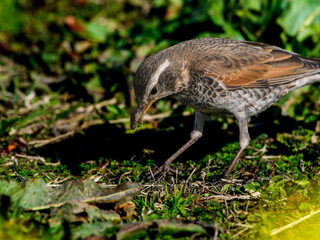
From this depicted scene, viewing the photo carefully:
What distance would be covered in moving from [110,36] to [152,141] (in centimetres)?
346

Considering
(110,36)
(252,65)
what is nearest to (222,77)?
(252,65)

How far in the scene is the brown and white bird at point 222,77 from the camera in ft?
16.5

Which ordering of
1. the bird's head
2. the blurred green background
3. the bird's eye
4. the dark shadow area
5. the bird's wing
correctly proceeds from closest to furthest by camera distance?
the bird's head → the bird's eye → the bird's wing → the dark shadow area → the blurred green background

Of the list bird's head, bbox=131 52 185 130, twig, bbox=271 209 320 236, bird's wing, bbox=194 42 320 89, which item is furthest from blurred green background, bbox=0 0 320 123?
twig, bbox=271 209 320 236

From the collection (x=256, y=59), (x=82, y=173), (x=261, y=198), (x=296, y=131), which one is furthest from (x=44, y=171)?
(x=296, y=131)

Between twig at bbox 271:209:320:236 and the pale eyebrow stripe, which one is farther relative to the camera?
the pale eyebrow stripe

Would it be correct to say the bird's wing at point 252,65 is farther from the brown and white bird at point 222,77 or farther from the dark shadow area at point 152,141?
the dark shadow area at point 152,141

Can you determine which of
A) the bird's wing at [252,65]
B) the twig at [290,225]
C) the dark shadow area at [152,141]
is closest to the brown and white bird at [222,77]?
the bird's wing at [252,65]

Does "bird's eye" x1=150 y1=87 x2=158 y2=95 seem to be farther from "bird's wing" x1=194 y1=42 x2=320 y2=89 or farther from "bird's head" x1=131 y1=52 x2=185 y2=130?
"bird's wing" x1=194 y1=42 x2=320 y2=89

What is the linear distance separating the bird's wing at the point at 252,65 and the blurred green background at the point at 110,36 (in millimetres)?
1659

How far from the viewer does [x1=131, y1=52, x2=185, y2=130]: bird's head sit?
4855 millimetres

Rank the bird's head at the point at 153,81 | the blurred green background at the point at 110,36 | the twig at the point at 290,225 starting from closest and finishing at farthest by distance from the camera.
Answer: the twig at the point at 290,225 < the bird's head at the point at 153,81 < the blurred green background at the point at 110,36

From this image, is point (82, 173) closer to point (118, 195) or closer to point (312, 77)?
point (118, 195)

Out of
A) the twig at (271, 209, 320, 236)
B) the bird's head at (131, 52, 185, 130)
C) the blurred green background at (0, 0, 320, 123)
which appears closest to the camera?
the twig at (271, 209, 320, 236)
